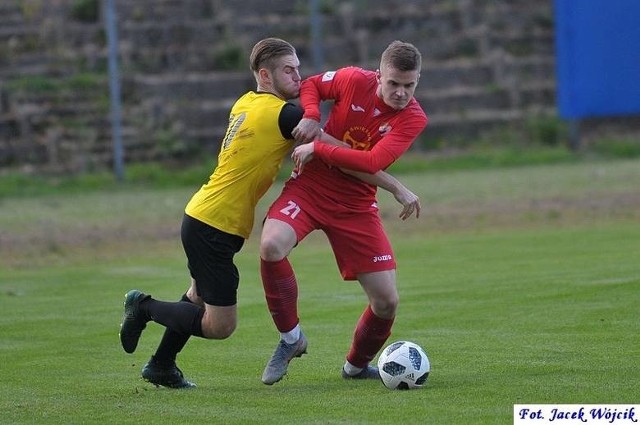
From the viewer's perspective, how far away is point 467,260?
15.1m

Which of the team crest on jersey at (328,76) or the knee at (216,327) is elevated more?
the team crest on jersey at (328,76)

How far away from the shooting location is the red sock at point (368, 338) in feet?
27.1

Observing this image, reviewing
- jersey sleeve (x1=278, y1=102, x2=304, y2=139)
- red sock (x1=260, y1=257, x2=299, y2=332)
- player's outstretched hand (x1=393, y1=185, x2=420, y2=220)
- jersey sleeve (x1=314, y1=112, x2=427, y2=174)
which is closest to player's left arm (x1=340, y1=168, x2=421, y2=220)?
player's outstretched hand (x1=393, y1=185, x2=420, y2=220)

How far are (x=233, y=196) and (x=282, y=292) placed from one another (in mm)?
646

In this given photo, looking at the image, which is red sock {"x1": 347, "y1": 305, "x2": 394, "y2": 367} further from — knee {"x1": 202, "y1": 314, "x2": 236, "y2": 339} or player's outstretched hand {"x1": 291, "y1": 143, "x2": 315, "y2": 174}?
player's outstretched hand {"x1": 291, "y1": 143, "x2": 315, "y2": 174}

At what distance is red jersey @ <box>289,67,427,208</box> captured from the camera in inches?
320

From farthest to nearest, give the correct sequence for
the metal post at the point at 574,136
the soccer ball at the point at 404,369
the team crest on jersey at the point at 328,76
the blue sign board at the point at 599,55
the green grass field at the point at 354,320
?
the metal post at the point at 574,136 < the blue sign board at the point at 599,55 < the team crest on jersey at the point at 328,76 < the soccer ball at the point at 404,369 < the green grass field at the point at 354,320

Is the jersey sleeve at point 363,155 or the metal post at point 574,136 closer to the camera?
the jersey sleeve at point 363,155

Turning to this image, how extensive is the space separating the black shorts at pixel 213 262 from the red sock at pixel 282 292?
8.2 inches

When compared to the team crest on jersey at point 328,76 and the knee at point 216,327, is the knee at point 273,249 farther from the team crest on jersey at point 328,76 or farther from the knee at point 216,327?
the team crest on jersey at point 328,76

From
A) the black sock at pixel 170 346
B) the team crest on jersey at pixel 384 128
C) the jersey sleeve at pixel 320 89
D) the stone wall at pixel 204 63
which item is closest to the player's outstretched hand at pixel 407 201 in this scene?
the team crest on jersey at pixel 384 128

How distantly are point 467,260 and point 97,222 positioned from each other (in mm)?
8117

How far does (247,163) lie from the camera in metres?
7.97

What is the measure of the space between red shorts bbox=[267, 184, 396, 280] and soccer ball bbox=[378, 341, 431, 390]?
Answer: 57 cm
